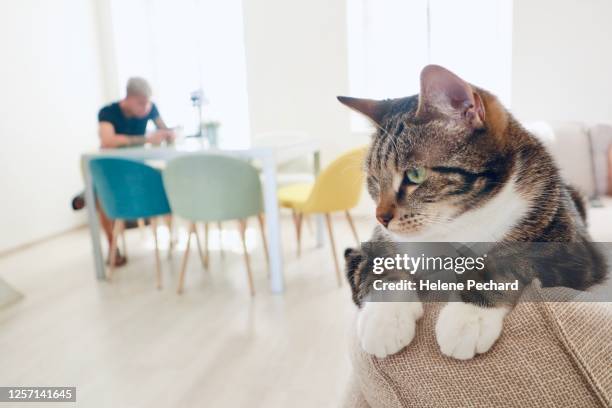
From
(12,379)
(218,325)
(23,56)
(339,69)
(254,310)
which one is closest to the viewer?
(12,379)

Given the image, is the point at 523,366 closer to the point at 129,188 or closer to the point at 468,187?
the point at 468,187

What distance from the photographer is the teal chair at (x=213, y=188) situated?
92.4 inches

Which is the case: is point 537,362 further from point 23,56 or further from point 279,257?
point 23,56

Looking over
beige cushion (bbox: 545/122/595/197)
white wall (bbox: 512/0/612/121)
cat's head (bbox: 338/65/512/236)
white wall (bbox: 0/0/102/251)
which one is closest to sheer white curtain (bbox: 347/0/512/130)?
white wall (bbox: 512/0/612/121)

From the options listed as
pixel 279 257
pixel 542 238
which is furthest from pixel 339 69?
pixel 542 238

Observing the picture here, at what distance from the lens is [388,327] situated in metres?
0.51

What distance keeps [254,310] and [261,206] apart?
1.89 ft

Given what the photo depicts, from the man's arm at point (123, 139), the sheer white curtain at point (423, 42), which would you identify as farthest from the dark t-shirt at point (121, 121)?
the sheer white curtain at point (423, 42)

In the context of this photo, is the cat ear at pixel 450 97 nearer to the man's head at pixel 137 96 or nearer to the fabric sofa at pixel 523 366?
the fabric sofa at pixel 523 366

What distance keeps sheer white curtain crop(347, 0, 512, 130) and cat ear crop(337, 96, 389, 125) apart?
268cm

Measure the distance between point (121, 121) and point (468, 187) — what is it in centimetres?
320

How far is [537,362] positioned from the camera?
0.44m

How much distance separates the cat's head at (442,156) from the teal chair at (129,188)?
2.20 metres

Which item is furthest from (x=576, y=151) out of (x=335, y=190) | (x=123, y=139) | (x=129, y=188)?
(x=123, y=139)
